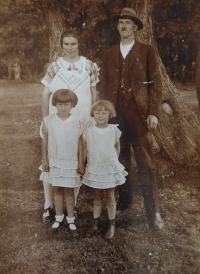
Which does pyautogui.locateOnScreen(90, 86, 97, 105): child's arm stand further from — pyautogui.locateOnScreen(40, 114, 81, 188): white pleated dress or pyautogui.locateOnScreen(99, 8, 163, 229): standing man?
pyautogui.locateOnScreen(40, 114, 81, 188): white pleated dress

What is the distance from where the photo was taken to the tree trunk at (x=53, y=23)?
2980 mm

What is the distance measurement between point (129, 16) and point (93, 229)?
1.63 meters

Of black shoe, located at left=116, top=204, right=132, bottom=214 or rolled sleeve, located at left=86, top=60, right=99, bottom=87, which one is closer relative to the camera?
rolled sleeve, located at left=86, top=60, right=99, bottom=87

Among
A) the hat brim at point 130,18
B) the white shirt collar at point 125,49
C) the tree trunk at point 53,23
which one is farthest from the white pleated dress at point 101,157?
the hat brim at point 130,18

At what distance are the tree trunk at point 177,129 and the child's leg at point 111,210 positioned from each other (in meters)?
0.53

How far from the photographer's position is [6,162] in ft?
9.97

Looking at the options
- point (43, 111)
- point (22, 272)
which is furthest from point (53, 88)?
point (22, 272)

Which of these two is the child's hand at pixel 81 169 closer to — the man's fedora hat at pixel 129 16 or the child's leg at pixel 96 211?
the child's leg at pixel 96 211

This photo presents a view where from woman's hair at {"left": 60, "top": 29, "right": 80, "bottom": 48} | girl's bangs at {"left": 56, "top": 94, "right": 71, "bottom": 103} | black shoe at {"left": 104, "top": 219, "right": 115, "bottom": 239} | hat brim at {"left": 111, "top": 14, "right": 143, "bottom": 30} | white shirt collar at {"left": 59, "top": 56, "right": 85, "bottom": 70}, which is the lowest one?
black shoe at {"left": 104, "top": 219, "right": 115, "bottom": 239}

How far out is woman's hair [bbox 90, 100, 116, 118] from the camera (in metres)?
2.91

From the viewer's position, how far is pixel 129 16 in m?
2.92

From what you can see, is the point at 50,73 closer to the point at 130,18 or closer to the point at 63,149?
the point at 63,149

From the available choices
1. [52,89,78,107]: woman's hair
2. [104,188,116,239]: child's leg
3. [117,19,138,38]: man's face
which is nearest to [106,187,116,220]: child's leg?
[104,188,116,239]: child's leg

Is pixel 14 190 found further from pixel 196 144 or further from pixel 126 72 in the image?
pixel 196 144
